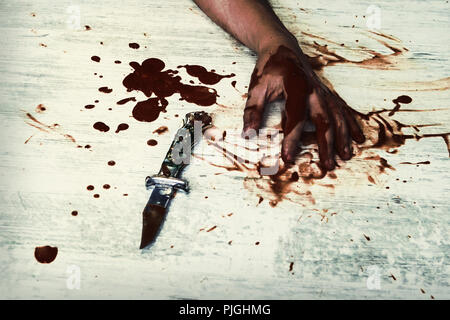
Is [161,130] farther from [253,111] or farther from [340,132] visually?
[340,132]


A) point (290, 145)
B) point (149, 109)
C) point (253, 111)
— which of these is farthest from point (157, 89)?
point (290, 145)

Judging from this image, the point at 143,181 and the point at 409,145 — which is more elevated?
the point at 409,145

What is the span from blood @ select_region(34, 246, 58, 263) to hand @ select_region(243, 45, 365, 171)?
1.52 ft

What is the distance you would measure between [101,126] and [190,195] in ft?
0.90

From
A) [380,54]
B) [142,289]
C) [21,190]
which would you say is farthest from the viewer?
[380,54]

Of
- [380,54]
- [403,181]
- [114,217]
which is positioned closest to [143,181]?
[114,217]

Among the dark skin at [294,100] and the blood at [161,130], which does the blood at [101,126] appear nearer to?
the blood at [161,130]

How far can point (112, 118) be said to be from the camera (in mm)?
891

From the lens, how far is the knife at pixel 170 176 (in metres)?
0.73

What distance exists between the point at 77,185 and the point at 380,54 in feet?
2.85

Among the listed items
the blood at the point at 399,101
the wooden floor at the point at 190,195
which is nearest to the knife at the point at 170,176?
the wooden floor at the point at 190,195

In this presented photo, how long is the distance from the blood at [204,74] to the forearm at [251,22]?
118mm

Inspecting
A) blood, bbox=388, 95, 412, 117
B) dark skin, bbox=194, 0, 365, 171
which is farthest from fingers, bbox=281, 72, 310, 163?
blood, bbox=388, 95, 412, 117
